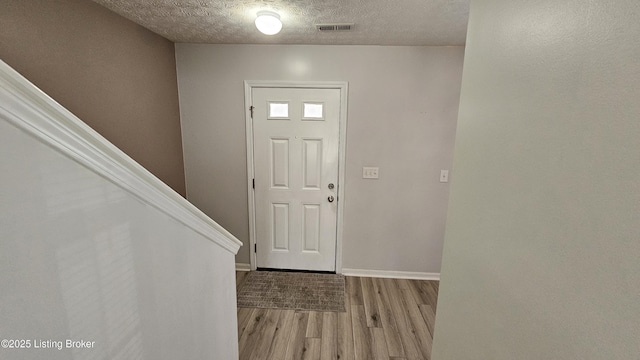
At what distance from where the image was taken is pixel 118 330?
0.67 m

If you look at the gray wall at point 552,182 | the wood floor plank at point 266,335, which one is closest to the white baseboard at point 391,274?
the wood floor plank at point 266,335

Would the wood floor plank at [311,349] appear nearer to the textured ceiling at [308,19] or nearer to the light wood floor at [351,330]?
the light wood floor at [351,330]

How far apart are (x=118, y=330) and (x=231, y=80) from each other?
2412 millimetres

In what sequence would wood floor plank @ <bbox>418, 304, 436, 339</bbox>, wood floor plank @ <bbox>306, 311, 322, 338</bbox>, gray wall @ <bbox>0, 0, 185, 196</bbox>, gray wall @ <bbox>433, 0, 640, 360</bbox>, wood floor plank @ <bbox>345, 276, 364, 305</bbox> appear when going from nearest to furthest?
gray wall @ <bbox>433, 0, 640, 360</bbox>, gray wall @ <bbox>0, 0, 185, 196</bbox>, wood floor plank @ <bbox>306, 311, 322, 338</bbox>, wood floor plank @ <bbox>418, 304, 436, 339</bbox>, wood floor plank @ <bbox>345, 276, 364, 305</bbox>

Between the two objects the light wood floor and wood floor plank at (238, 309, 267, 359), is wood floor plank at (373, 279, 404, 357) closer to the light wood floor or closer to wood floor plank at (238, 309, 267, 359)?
the light wood floor

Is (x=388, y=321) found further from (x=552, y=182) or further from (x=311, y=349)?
(x=552, y=182)

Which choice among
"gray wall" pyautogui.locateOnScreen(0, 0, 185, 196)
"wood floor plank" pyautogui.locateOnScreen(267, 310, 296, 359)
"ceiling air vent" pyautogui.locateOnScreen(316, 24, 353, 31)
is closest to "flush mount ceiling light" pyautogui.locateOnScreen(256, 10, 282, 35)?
"ceiling air vent" pyautogui.locateOnScreen(316, 24, 353, 31)

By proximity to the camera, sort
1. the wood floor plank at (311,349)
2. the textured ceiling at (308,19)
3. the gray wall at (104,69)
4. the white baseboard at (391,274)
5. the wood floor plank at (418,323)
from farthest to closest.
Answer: the white baseboard at (391,274) → the wood floor plank at (418,323) → the wood floor plank at (311,349) → the textured ceiling at (308,19) → the gray wall at (104,69)

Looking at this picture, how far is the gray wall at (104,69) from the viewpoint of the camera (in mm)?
1348

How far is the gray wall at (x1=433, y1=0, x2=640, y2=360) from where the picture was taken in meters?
0.43

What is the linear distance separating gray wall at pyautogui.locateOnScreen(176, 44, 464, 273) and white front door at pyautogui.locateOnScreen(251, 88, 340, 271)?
15 cm

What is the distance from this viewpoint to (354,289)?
2703 mm

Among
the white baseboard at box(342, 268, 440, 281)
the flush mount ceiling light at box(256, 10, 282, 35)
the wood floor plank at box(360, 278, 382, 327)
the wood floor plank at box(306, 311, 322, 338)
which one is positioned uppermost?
the flush mount ceiling light at box(256, 10, 282, 35)

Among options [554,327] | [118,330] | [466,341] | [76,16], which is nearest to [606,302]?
[554,327]
